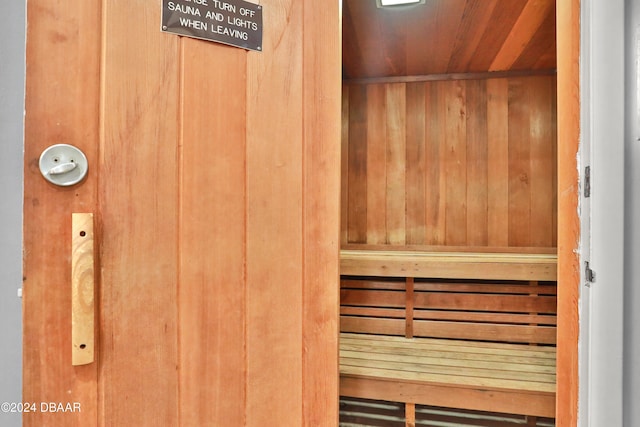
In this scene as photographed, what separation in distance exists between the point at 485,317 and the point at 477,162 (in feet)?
3.62

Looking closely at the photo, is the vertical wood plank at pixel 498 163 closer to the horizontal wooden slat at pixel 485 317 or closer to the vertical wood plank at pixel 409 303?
the horizontal wooden slat at pixel 485 317

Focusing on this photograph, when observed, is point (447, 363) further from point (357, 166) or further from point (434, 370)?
point (357, 166)

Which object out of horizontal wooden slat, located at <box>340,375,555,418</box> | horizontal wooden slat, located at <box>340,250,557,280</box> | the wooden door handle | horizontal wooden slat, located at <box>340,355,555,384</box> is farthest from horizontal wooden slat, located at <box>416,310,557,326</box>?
the wooden door handle

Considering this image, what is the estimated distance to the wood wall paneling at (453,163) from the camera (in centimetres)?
230

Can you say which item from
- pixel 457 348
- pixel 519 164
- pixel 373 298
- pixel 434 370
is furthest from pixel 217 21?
pixel 519 164

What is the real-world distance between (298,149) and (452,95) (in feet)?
6.67

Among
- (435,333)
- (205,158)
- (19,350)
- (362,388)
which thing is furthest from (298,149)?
(435,333)

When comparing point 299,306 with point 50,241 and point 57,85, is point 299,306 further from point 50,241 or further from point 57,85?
point 57,85

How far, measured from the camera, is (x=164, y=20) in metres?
0.68

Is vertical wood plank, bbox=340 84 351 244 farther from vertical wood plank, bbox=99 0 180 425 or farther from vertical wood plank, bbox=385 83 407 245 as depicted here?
vertical wood plank, bbox=99 0 180 425

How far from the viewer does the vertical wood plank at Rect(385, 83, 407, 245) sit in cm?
246

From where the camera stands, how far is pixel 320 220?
31.5 inches

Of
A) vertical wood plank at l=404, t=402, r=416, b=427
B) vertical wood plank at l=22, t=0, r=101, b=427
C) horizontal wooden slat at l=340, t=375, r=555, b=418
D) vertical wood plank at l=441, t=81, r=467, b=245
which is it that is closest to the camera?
vertical wood plank at l=22, t=0, r=101, b=427

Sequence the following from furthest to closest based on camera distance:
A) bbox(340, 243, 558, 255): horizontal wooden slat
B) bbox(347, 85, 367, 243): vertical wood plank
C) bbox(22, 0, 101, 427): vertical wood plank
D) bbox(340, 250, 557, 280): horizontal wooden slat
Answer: bbox(347, 85, 367, 243): vertical wood plank < bbox(340, 243, 558, 255): horizontal wooden slat < bbox(340, 250, 557, 280): horizontal wooden slat < bbox(22, 0, 101, 427): vertical wood plank
